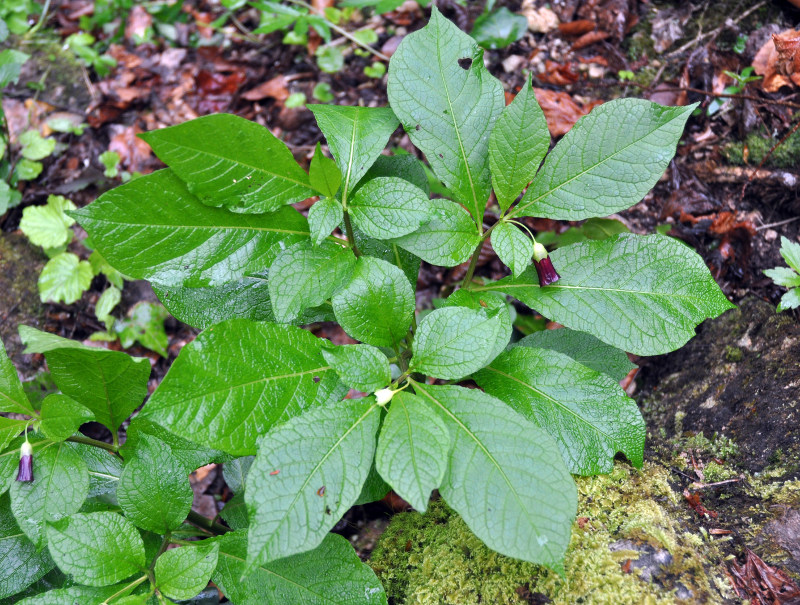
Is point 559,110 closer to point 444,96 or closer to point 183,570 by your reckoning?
point 444,96

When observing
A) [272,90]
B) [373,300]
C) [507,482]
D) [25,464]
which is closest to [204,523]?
[25,464]

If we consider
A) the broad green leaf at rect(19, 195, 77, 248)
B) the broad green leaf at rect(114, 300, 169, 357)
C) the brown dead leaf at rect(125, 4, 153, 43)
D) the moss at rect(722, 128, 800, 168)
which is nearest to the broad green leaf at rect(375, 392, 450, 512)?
the broad green leaf at rect(114, 300, 169, 357)

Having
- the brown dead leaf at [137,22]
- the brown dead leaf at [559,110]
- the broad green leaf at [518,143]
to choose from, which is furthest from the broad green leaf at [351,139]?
the brown dead leaf at [137,22]

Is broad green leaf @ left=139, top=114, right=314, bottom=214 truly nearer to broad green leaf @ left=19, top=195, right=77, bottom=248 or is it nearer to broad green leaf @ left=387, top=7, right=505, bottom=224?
broad green leaf @ left=387, top=7, right=505, bottom=224

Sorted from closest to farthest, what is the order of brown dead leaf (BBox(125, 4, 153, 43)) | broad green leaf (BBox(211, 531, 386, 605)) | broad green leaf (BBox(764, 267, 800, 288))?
broad green leaf (BBox(211, 531, 386, 605)) → broad green leaf (BBox(764, 267, 800, 288)) → brown dead leaf (BBox(125, 4, 153, 43))

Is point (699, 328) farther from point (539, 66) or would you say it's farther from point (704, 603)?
point (539, 66)

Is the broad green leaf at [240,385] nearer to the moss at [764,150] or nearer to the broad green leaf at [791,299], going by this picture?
the broad green leaf at [791,299]
